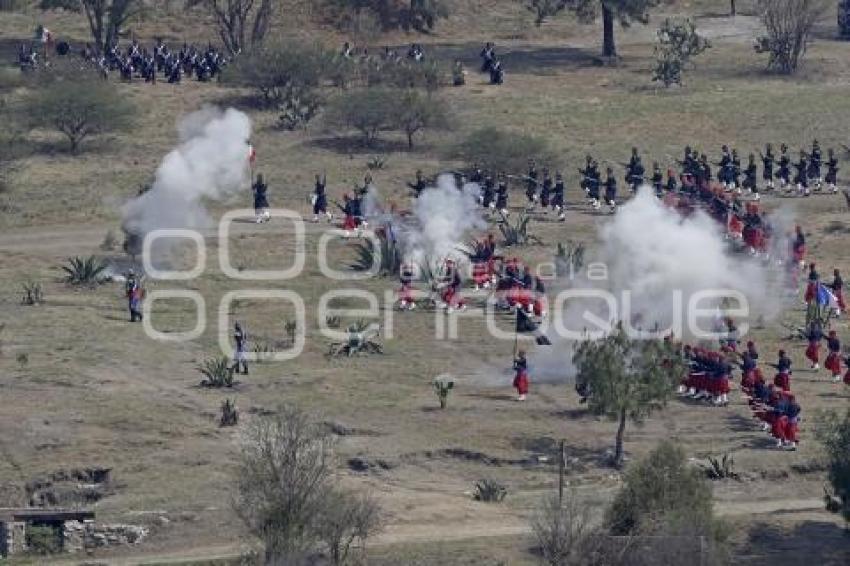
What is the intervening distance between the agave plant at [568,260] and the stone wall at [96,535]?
18674 millimetres

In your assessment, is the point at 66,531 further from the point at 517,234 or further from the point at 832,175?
the point at 832,175

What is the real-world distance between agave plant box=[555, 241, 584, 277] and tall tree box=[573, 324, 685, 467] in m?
12.9

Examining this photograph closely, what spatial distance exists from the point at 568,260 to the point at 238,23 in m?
26.7

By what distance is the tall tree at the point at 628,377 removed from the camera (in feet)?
113

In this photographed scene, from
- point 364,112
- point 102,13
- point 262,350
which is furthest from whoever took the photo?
point 102,13

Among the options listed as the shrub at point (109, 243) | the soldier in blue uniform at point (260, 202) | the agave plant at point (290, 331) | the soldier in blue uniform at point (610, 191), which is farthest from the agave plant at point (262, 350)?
the soldier in blue uniform at point (610, 191)

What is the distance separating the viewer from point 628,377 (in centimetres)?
3456

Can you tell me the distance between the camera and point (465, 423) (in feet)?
120

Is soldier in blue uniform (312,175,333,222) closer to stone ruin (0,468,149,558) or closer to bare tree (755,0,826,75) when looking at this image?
bare tree (755,0,826,75)

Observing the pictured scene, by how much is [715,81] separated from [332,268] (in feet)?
74.6

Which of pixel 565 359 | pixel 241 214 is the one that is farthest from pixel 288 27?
pixel 565 359

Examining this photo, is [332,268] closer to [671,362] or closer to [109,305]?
[109,305]

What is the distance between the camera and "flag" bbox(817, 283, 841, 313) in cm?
4475

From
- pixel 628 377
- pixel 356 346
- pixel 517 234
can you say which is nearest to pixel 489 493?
pixel 628 377
